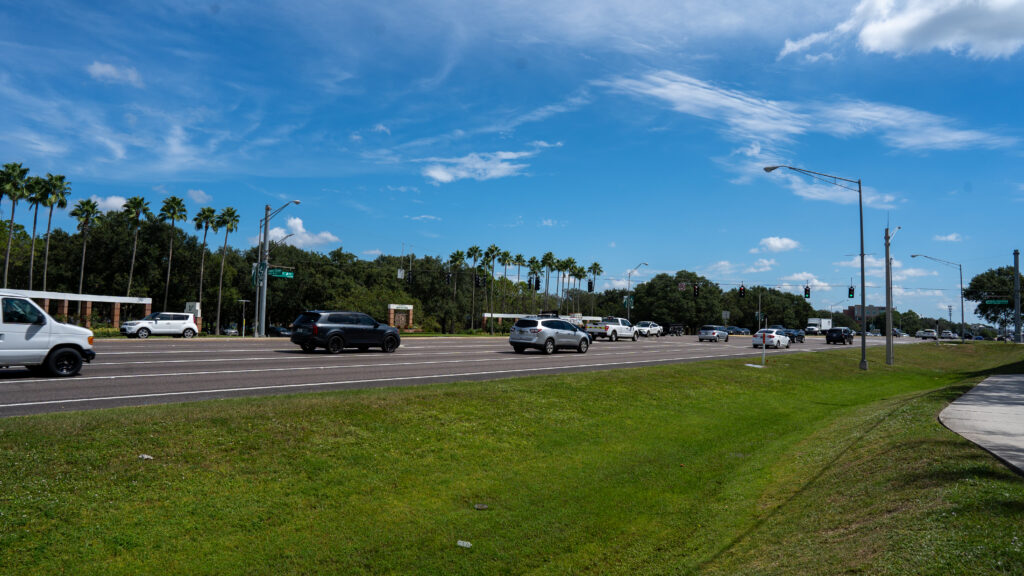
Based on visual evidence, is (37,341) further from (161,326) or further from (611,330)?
(611,330)

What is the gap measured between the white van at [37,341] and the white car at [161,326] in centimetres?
2674

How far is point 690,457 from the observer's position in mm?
11312

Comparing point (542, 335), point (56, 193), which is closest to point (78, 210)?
point (56, 193)

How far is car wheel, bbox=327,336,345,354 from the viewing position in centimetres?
2488

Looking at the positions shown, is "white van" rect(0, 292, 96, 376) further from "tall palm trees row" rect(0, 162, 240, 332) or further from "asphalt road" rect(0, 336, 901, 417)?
"tall palm trees row" rect(0, 162, 240, 332)

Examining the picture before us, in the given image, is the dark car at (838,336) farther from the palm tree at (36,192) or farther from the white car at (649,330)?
the palm tree at (36,192)

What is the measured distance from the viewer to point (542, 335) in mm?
29766

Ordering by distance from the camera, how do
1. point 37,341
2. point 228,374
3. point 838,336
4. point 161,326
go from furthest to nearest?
point 838,336 < point 161,326 < point 228,374 < point 37,341

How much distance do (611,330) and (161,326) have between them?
33.1 metres

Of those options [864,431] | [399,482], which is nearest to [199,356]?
[399,482]

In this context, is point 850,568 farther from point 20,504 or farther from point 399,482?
point 20,504

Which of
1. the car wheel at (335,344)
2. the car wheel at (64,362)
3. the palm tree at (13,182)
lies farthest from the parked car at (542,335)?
the palm tree at (13,182)

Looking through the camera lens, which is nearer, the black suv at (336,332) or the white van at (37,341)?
the white van at (37,341)

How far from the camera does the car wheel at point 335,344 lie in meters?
24.9
